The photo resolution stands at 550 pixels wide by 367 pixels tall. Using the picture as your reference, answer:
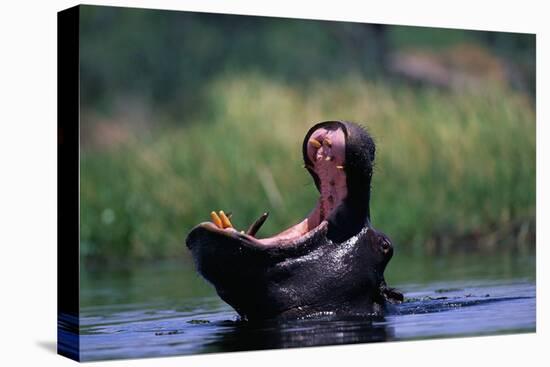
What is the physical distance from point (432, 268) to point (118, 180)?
4.06m

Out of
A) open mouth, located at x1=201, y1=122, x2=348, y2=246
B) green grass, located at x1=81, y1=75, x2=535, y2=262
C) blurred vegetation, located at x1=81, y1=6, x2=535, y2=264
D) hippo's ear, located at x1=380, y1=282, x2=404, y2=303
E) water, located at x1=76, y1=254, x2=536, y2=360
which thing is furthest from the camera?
green grass, located at x1=81, y1=75, x2=535, y2=262

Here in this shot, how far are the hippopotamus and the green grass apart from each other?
226 inches

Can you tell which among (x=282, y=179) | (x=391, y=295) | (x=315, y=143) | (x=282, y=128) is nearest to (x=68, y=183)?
(x=315, y=143)

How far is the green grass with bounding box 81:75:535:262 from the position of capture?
16312 millimetres

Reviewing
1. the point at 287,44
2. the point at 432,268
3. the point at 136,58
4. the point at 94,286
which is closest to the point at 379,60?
the point at 287,44

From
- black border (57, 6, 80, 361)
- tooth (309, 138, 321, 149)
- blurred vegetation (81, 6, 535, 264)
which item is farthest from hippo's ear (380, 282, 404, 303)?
blurred vegetation (81, 6, 535, 264)

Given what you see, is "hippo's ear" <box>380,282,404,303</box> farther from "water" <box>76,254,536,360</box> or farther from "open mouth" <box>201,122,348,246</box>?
"open mouth" <box>201,122,348,246</box>

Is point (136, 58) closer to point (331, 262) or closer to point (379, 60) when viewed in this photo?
point (379, 60)

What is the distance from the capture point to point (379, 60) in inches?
706

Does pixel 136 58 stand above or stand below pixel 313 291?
above

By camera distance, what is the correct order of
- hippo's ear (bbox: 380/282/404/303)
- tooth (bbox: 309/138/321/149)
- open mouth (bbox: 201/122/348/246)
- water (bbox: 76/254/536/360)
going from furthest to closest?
hippo's ear (bbox: 380/282/404/303), tooth (bbox: 309/138/321/149), open mouth (bbox: 201/122/348/246), water (bbox: 76/254/536/360)

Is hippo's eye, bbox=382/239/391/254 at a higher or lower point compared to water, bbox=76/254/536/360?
higher

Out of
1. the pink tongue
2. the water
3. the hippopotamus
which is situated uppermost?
the pink tongue

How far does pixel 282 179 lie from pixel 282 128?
0.63 meters
